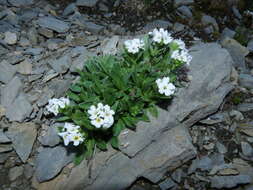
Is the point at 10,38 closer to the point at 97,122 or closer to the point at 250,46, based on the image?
the point at 97,122

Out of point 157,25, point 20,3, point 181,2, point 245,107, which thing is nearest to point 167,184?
point 245,107

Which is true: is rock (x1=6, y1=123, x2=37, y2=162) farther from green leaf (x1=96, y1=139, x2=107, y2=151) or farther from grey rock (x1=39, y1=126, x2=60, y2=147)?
green leaf (x1=96, y1=139, x2=107, y2=151)

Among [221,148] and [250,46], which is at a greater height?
[250,46]

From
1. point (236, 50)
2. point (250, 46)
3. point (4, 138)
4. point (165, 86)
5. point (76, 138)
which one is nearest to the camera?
point (76, 138)

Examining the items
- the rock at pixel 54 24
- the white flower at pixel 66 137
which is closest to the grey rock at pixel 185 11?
the rock at pixel 54 24

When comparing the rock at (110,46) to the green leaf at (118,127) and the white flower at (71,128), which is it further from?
the white flower at (71,128)

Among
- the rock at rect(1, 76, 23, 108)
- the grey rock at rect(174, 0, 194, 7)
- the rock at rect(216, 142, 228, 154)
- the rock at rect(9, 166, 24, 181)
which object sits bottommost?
the rock at rect(9, 166, 24, 181)

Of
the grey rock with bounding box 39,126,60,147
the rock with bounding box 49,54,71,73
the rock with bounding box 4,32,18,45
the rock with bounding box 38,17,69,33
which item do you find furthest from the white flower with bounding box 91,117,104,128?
the rock with bounding box 38,17,69,33
